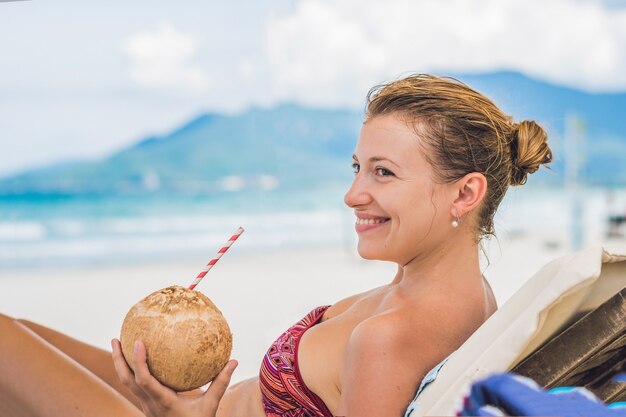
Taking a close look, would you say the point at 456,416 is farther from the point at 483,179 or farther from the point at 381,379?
the point at 483,179

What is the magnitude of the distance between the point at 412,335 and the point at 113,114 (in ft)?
53.6

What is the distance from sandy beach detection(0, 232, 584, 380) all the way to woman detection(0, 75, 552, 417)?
236 centimetres

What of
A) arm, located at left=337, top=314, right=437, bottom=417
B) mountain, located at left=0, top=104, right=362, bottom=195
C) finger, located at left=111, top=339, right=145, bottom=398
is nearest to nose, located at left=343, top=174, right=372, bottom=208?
arm, located at left=337, top=314, right=437, bottom=417

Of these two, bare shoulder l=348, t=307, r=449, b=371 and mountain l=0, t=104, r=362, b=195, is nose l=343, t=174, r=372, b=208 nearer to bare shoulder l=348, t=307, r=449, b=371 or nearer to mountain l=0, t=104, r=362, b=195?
bare shoulder l=348, t=307, r=449, b=371

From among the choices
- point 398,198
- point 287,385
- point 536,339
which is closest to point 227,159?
point 287,385

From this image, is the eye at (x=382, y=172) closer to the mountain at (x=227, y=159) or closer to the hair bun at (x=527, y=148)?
the hair bun at (x=527, y=148)

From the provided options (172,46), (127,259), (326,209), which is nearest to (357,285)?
(127,259)

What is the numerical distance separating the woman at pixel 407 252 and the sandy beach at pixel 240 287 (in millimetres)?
2356

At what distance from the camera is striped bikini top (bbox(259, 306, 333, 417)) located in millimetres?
1415

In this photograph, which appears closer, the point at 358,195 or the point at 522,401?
the point at 522,401

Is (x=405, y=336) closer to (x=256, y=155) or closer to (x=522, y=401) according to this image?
(x=522, y=401)

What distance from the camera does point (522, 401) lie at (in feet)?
2.89

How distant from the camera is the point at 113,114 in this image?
16.7 m

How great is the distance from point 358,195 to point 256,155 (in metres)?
15.4
